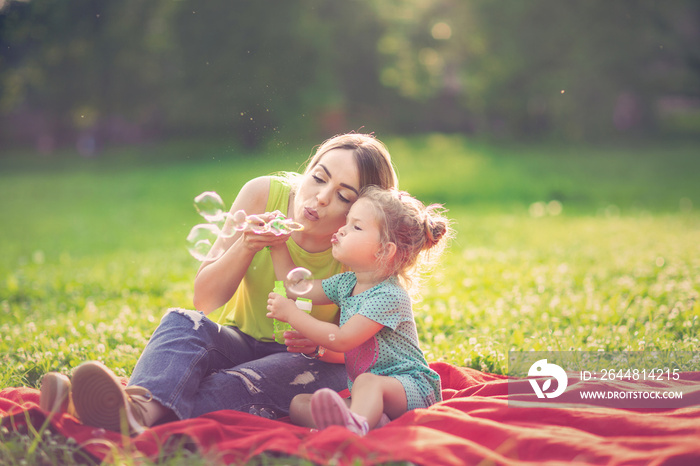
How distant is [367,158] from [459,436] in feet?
4.02

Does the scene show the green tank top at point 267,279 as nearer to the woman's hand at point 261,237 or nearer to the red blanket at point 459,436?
the woman's hand at point 261,237

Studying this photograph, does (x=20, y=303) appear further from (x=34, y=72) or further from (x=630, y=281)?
(x=34, y=72)

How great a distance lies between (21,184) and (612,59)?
18002 millimetres

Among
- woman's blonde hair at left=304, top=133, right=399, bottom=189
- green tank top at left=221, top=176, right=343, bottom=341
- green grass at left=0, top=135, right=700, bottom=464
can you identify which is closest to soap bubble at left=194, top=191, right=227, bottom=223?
green tank top at left=221, top=176, right=343, bottom=341

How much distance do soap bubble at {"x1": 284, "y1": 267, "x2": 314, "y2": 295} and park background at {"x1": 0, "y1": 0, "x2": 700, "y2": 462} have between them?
0.89 m

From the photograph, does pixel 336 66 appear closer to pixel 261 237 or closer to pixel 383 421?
pixel 261 237

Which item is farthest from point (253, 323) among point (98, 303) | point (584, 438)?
point (98, 303)

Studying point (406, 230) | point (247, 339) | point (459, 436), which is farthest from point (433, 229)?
point (247, 339)

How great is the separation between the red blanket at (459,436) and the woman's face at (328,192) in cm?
A: 85

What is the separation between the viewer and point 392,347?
271 centimetres

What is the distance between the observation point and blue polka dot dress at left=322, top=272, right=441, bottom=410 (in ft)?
8.58

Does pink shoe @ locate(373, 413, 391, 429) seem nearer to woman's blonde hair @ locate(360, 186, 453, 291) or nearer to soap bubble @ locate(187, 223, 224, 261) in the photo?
woman's blonde hair @ locate(360, 186, 453, 291)

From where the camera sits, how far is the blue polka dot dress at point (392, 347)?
103 inches

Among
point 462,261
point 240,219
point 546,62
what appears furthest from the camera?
point 546,62
